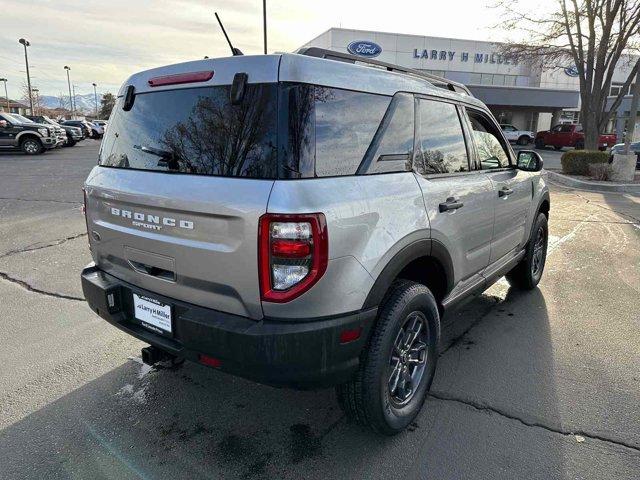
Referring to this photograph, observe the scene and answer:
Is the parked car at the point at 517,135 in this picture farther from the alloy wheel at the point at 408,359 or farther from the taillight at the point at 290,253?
the taillight at the point at 290,253

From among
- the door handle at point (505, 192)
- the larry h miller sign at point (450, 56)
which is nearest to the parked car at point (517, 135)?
the larry h miller sign at point (450, 56)

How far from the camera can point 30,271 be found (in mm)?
5277

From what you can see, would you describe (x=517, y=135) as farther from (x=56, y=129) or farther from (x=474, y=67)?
(x=56, y=129)

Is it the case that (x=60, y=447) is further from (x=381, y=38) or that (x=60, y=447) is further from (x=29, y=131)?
(x=381, y=38)

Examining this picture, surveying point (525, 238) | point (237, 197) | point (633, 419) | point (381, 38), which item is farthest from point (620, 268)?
point (381, 38)

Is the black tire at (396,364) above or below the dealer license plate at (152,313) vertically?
below

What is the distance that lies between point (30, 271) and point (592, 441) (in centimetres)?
550

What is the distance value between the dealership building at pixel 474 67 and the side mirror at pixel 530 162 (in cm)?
3114

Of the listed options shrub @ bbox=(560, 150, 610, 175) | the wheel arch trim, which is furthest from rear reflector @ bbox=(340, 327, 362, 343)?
shrub @ bbox=(560, 150, 610, 175)

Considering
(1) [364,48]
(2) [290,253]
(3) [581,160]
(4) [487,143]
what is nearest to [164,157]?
(2) [290,253]

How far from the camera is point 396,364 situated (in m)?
2.64

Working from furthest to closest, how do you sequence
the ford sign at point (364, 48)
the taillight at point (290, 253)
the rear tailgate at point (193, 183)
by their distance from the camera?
the ford sign at point (364, 48)
the rear tailgate at point (193, 183)
the taillight at point (290, 253)

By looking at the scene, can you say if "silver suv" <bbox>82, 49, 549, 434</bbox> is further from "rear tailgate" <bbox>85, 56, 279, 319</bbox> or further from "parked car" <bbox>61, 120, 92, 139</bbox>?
"parked car" <bbox>61, 120, 92, 139</bbox>

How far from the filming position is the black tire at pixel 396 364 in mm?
2359
